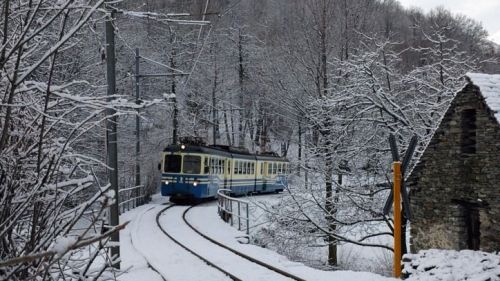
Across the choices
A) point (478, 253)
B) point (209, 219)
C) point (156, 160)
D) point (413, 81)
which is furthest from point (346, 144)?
point (156, 160)

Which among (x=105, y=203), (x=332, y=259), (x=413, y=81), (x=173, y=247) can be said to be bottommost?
(x=332, y=259)

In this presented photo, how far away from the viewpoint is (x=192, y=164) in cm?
2778

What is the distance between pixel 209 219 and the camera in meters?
21.4

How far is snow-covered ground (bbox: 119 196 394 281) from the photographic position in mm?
10945

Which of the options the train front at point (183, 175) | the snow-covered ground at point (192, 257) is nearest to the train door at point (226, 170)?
the train front at point (183, 175)

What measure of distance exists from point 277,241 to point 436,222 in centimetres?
782

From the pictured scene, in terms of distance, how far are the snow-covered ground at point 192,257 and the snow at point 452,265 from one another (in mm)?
916

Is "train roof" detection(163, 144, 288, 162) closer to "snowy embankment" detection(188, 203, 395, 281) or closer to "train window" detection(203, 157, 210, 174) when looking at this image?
"train window" detection(203, 157, 210, 174)

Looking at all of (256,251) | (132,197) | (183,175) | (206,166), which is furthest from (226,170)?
(256,251)

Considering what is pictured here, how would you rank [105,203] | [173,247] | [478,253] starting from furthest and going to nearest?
[173,247], [478,253], [105,203]

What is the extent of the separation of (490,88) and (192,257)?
7778 millimetres

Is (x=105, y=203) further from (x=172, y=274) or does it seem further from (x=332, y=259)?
(x=332, y=259)

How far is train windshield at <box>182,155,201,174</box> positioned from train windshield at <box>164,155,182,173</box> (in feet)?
1.42

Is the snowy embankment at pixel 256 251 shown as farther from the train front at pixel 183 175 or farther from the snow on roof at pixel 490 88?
the snow on roof at pixel 490 88
